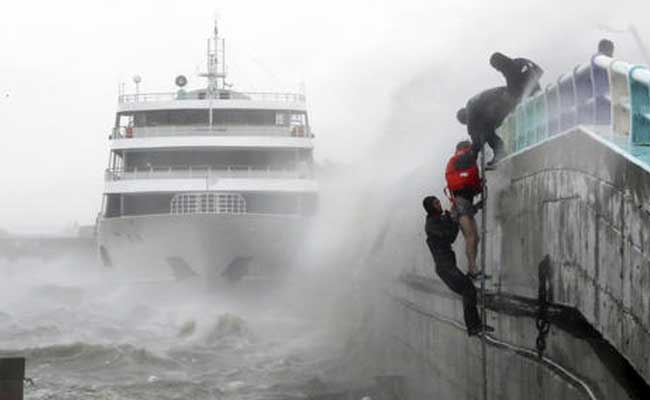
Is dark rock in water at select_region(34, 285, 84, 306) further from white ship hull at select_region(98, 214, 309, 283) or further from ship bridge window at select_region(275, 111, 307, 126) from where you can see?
ship bridge window at select_region(275, 111, 307, 126)

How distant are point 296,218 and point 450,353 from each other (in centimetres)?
1618

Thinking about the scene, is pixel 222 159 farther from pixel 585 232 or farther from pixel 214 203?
pixel 585 232

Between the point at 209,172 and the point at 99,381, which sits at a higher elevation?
the point at 209,172

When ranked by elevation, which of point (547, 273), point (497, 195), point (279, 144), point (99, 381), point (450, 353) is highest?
point (279, 144)

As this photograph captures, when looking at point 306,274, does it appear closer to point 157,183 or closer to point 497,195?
point 157,183

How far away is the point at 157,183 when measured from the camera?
26609mm

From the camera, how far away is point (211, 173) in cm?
2681

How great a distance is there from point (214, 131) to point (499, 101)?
63.4 ft

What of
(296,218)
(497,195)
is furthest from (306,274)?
(497,195)

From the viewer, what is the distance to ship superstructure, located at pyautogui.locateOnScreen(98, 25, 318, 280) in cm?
2591

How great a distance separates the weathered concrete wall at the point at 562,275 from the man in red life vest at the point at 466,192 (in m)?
0.28

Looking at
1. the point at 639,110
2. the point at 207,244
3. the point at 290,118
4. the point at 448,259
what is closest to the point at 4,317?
the point at 207,244

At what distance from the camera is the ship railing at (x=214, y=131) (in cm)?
2759

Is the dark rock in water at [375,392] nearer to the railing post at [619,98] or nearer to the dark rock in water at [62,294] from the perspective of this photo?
the railing post at [619,98]
